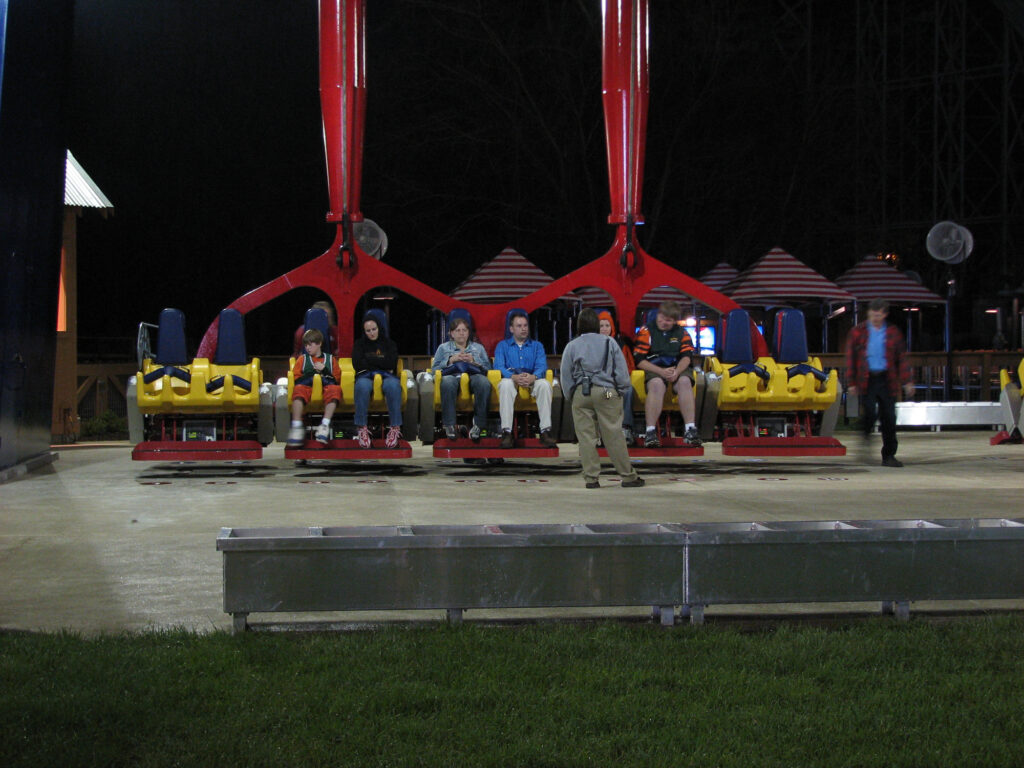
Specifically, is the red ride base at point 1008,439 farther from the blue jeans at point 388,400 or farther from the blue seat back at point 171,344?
the blue seat back at point 171,344

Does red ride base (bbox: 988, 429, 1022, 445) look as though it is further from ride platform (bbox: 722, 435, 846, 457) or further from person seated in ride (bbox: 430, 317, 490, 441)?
person seated in ride (bbox: 430, 317, 490, 441)

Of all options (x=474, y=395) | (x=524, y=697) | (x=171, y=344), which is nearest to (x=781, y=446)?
(x=474, y=395)

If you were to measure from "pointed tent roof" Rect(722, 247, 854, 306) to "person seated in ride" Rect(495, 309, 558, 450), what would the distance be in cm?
1042

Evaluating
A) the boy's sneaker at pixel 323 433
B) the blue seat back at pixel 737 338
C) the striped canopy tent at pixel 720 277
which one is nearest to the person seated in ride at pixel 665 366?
the blue seat back at pixel 737 338

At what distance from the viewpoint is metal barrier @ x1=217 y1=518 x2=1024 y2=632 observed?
16.5ft

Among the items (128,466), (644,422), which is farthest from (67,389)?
(644,422)

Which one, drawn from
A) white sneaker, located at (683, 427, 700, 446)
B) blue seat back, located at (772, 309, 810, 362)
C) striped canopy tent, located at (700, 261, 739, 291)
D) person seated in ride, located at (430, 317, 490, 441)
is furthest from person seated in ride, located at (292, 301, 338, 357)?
striped canopy tent, located at (700, 261, 739, 291)

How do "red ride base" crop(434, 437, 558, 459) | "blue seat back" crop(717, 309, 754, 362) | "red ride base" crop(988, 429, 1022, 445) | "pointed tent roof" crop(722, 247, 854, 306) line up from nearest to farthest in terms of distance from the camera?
"red ride base" crop(434, 437, 558, 459) → "blue seat back" crop(717, 309, 754, 362) → "red ride base" crop(988, 429, 1022, 445) → "pointed tent roof" crop(722, 247, 854, 306)

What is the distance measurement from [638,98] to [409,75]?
14959 millimetres

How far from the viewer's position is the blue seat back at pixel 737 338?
1323 centimetres

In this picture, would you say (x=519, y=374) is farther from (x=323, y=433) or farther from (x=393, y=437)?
(x=323, y=433)

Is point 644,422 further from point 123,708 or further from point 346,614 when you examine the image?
point 123,708

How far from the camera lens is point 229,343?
12938mm

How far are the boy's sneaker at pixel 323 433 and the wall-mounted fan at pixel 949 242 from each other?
53.1 ft
